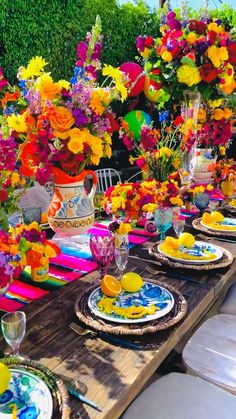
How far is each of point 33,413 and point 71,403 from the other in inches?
3.0

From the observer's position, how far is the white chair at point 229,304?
1.77 meters

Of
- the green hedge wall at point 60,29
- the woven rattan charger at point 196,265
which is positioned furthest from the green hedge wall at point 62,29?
the woven rattan charger at point 196,265

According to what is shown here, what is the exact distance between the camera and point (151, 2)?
18.6 ft

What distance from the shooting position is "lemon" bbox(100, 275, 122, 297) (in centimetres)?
112

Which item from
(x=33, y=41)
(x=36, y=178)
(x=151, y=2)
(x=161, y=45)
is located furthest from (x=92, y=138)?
(x=151, y=2)

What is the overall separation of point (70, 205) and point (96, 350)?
68 centimetres

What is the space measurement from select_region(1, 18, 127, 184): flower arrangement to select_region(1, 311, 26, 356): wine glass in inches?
17.3

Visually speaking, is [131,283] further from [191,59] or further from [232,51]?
[232,51]

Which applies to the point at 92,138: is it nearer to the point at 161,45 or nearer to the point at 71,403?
the point at 71,403

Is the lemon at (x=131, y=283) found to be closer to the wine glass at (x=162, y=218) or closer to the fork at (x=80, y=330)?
the fork at (x=80, y=330)

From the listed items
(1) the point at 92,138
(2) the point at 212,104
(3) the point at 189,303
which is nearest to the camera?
(3) the point at 189,303

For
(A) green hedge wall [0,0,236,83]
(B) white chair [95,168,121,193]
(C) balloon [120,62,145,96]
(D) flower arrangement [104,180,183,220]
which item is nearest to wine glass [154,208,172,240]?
(D) flower arrangement [104,180,183,220]

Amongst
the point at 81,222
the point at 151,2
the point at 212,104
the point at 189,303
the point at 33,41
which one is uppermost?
the point at 151,2

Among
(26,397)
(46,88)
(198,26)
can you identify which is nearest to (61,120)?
(46,88)
